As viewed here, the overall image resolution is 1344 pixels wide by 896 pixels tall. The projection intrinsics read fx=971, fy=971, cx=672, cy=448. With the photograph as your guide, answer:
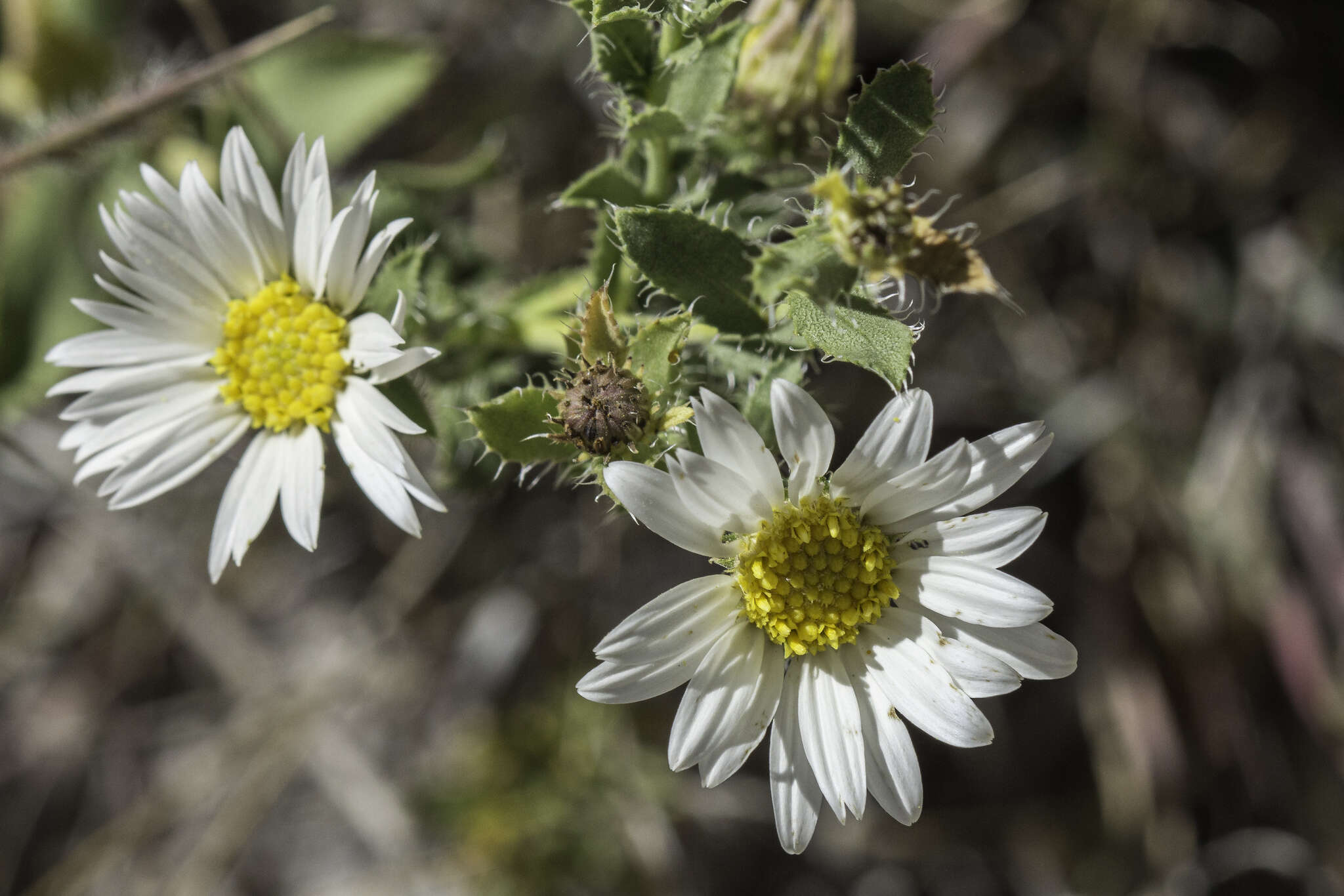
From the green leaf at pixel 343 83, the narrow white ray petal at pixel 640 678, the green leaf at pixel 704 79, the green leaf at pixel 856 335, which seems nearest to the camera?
the green leaf at pixel 856 335

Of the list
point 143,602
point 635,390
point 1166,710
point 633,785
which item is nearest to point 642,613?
point 635,390

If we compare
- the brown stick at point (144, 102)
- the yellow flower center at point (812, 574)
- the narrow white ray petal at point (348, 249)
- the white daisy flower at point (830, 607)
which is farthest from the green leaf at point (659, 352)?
the brown stick at point (144, 102)

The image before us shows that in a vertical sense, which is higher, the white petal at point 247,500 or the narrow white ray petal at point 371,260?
the narrow white ray petal at point 371,260

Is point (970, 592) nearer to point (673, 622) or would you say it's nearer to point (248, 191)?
point (673, 622)

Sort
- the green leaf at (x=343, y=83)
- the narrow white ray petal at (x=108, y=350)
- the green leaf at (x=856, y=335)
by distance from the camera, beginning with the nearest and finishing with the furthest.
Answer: the green leaf at (x=856, y=335)
the narrow white ray petal at (x=108, y=350)
the green leaf at (x=343, y=83)

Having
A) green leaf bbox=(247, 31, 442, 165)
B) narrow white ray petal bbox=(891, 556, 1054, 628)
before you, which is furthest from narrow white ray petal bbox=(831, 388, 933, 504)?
green leaf bbox=(247, 31, 442, 165)

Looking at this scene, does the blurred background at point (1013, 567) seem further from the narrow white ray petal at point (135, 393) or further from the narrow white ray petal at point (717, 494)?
the narrow white ray petal at point (717, 494)

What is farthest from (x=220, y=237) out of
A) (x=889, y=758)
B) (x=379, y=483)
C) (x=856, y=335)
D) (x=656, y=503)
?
(x=889, y=758)
